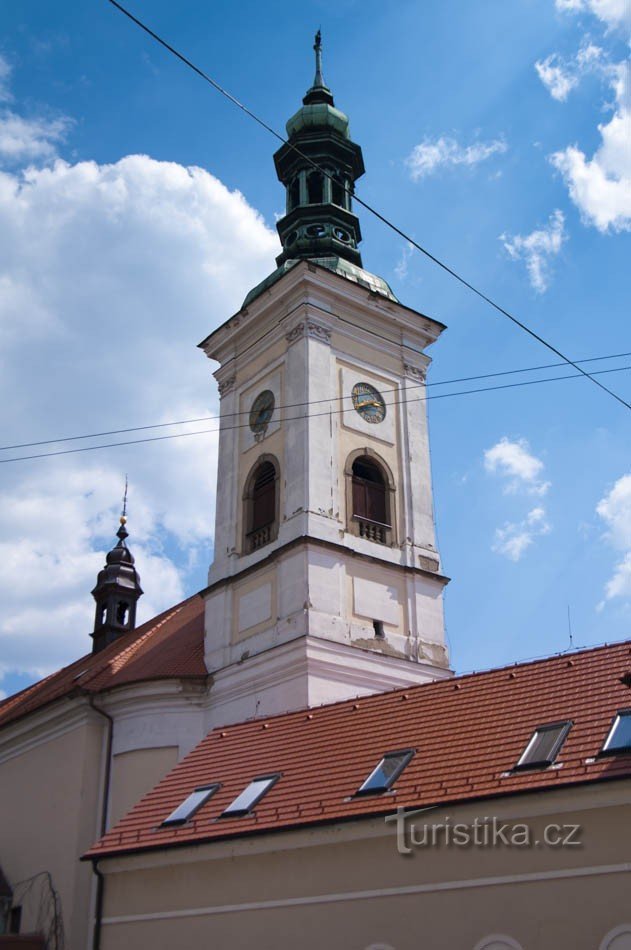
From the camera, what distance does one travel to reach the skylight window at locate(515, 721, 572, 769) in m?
12.4

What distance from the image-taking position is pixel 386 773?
13.9m

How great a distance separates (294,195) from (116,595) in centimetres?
1571

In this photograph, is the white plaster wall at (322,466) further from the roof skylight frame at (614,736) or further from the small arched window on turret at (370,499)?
the roof skylight frame at (614,736)

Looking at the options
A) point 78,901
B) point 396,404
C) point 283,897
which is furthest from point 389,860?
point 396,404

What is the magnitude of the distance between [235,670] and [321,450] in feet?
16.9

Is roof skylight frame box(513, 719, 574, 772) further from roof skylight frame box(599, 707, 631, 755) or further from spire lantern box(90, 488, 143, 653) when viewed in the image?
spire lantern box(90, 488, 143, 653)

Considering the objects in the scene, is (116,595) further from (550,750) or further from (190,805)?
(550,750)

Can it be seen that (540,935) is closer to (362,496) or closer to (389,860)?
(389,860)

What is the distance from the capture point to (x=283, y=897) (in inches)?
526

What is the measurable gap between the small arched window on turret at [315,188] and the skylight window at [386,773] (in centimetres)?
1947

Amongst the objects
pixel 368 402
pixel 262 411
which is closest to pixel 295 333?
pixel 262 411

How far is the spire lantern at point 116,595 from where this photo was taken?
37750 millimetres

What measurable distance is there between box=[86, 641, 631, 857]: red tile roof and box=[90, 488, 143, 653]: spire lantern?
21.0 meters

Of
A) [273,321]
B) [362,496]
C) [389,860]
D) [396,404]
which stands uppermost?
[273,321]
